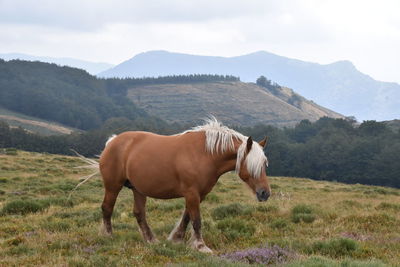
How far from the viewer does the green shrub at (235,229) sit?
28.2 ft

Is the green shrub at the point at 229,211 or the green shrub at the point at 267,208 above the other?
the green shrub at the point at 267,208

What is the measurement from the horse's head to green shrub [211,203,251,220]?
3625 millimetres

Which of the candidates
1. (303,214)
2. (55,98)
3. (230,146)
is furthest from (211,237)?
(55,98)

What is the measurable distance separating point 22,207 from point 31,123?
136597 millimetres

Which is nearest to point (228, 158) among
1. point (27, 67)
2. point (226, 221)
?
point (226, 221)

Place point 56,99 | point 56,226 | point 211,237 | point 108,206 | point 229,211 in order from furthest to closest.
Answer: point 56,99 → point 229,211 → point 56,226 → point 108,206 → point 211,237

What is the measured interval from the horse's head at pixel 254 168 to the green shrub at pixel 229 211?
11.9ft

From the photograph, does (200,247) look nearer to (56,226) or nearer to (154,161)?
(154,161)

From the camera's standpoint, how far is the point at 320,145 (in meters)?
85.6

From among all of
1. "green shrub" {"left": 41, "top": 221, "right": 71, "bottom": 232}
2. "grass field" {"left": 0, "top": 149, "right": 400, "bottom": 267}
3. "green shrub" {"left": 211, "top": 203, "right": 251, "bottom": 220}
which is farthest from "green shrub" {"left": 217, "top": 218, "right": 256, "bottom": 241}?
"green shrub" {"left": 41, "top": 221, "right": 71, "bottom": 232}

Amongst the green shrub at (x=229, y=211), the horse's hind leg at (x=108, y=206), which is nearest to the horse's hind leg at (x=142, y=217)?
the horse's hind leg at (x=108, y=206)

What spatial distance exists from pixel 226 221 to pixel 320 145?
7962 centimetres

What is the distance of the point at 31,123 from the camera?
13988 cm

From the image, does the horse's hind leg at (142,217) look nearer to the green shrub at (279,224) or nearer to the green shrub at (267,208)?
the green shrub at (279,224)
